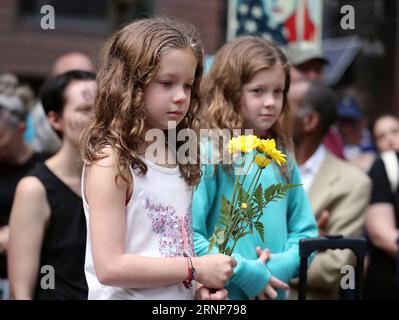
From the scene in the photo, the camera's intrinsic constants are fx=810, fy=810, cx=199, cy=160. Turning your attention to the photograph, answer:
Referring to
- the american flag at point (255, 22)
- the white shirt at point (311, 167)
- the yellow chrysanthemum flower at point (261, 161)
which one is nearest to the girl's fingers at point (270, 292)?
the yellow chrysanthemum flower at point (261, 161)

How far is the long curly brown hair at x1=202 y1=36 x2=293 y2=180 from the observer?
3164 millimetres

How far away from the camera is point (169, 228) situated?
8.27ft

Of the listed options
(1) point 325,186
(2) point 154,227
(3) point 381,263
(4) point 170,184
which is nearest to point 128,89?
(4) point 170,184

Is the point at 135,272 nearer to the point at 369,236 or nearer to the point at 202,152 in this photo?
the point at 202,152

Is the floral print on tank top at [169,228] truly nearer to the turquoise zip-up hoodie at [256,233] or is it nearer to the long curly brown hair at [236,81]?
the turquoise zip-up hoodie at [256,233]

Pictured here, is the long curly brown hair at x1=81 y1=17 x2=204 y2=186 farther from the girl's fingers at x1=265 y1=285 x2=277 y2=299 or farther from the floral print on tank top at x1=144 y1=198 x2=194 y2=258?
the girl's fingers at x1=265 y1=285 x2=277 y2=299

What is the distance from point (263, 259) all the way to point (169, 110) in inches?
30.2

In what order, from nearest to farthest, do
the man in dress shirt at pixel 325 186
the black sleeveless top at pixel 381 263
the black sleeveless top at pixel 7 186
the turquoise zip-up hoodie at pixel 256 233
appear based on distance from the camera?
the turquoise zip-up hoodie at pixel 256 233, the man in dress shirt at pixel 325 186, the black sleeveless top at pixel 7 186, the black sleeveless top at pixel 381 263

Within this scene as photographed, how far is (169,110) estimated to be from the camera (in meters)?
2.51

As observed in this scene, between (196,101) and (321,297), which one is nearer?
(196,101)

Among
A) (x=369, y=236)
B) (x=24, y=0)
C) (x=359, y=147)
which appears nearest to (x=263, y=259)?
(x=369, y=236)

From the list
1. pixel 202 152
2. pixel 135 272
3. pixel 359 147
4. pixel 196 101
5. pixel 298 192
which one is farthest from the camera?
pixel 359 147

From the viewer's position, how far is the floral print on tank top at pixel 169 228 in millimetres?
2490

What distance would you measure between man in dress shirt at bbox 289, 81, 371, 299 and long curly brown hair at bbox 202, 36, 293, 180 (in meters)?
0.92
